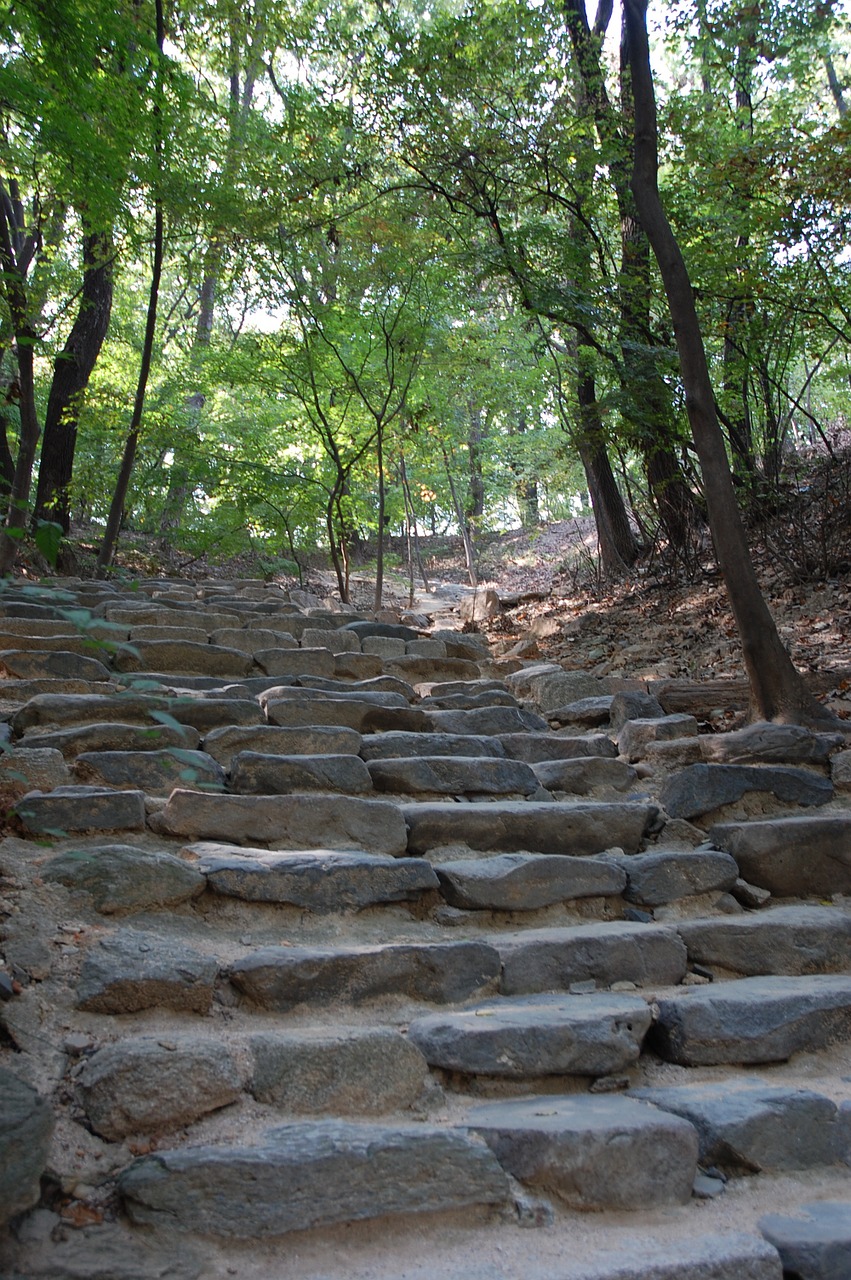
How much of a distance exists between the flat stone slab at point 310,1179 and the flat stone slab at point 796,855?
63.5 inches

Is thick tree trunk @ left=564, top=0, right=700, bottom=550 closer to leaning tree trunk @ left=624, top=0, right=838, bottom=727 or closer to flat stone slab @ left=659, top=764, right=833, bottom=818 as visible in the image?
leaning tree trunk @ left=624, top=0, right=838, bottom=727

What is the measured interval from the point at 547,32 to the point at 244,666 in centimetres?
641

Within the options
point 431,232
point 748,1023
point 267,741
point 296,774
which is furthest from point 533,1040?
point 431,232

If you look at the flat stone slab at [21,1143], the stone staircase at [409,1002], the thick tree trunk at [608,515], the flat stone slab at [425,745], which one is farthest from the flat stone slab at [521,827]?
the thick tree trunk at [608,515]

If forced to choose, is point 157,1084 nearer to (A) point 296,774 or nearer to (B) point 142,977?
(B) point 142,977

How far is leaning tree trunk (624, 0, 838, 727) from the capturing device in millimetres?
3918

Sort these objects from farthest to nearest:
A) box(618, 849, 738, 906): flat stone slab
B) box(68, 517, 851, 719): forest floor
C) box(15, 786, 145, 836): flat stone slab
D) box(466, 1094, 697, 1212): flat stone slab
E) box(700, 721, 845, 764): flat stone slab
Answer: box(68, 517, 851, 719): forest floor < box(700, 721, 845, 764): flat stone slab < box(618, 849, 738, 906): flat stone slab < box(15, 786, 145, 836): flat stone slab < box(466, 1094, 697, 1212): flat stone slab

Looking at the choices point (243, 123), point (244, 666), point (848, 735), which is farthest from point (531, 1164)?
point (243, 123)

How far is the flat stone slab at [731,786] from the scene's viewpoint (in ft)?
11.0

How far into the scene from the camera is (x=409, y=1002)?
2.21 m

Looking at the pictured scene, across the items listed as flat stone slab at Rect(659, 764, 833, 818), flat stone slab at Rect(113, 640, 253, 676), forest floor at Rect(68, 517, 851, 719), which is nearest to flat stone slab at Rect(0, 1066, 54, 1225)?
flat stone slab at Rect(659, 764, 833, 818)

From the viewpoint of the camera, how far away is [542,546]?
683 inches

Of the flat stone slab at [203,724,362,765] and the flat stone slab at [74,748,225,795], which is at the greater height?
the flat stone slab at [203,724,362,765]

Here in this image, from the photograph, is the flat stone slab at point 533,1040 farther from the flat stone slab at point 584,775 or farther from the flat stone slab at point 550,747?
the flat stone slab at point 550,747
